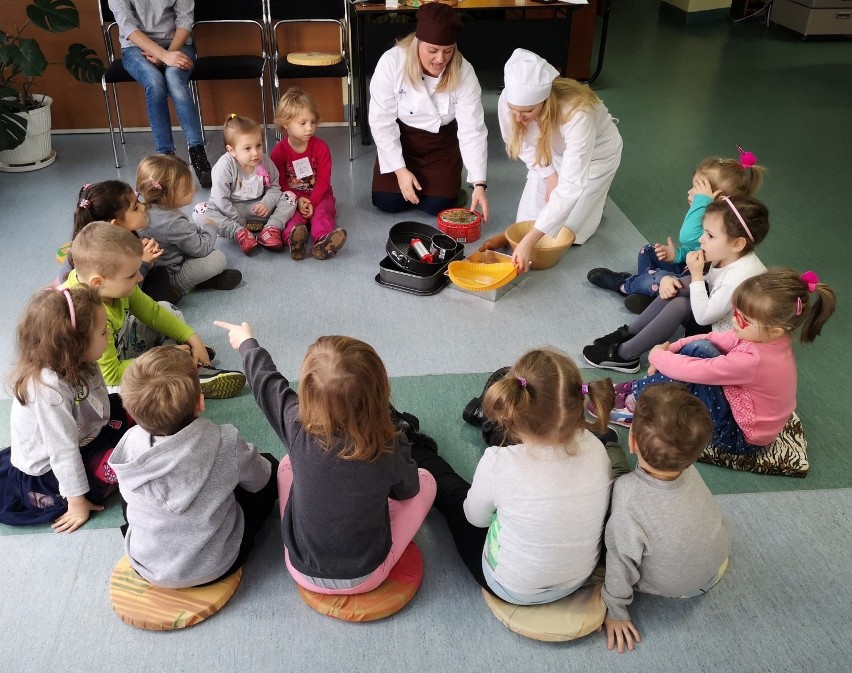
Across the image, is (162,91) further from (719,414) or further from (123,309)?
(719,414)

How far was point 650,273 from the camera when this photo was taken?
278 cm

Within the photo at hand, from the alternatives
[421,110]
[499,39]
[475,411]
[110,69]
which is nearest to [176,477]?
[475,411]

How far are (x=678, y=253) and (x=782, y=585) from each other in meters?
1.29

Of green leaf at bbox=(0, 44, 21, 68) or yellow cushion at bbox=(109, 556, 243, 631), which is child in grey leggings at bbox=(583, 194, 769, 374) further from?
green leaf at bbox=(0, 44, 21, 68)

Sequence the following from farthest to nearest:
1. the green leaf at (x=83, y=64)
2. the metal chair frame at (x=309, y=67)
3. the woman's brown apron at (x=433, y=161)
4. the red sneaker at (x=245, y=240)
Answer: the metal chair frame at (x=309, y=67), the green leaf at (x=83, y=64), the woman's brown apron at (x=433, y=161), the red sneaker at (x=245, y=240)

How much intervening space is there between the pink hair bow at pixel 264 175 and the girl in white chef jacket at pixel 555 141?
1.01 metres

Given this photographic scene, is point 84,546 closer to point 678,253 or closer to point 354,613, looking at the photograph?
point 354,613

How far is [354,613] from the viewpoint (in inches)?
66.5

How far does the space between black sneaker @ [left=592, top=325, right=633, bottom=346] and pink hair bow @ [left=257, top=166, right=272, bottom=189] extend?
1554mm

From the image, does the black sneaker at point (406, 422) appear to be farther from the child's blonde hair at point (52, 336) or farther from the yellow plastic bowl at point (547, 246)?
the yellow plastic bowl at point (547, 246)

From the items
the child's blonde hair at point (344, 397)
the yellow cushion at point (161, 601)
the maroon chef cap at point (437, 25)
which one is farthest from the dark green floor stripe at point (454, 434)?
the maroon chef cap at point (437, 25)

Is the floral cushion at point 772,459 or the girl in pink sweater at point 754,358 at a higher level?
the girl in pink sweater at point 754,358

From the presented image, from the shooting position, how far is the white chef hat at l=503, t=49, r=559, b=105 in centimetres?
271

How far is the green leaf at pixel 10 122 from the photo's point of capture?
3.57 meters
